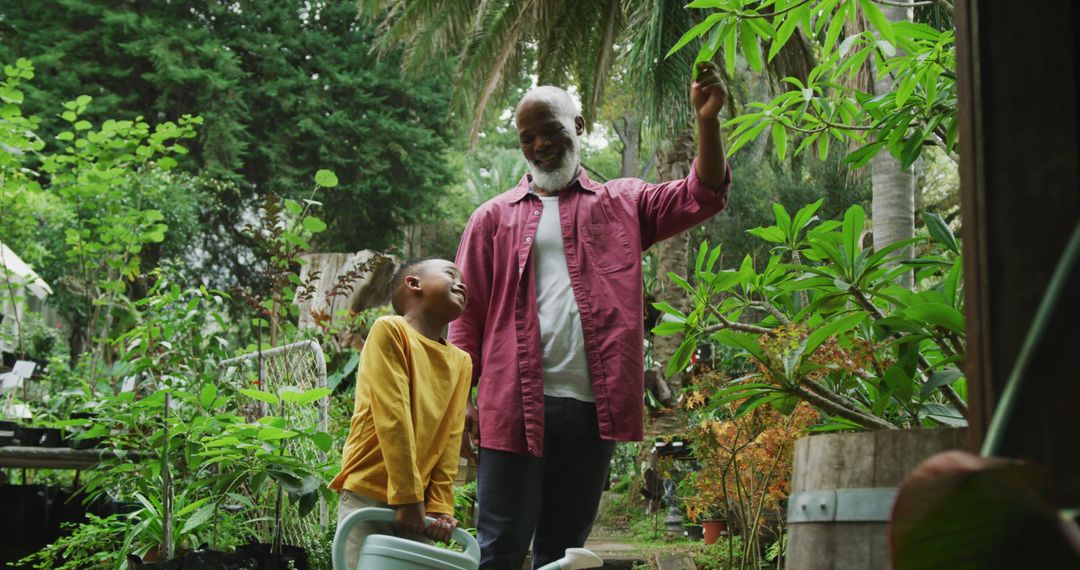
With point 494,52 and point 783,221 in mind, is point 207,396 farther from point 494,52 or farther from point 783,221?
point 494,52

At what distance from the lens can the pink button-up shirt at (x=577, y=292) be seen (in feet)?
8.38

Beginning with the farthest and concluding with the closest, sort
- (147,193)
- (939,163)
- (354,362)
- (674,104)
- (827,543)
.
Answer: (939,163)
(674,104)
(354,362)
(147,193)
(827,543)

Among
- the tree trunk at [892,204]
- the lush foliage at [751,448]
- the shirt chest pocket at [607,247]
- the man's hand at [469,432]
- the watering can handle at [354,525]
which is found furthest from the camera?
the tree trunk at [892,204]

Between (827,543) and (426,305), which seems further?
(426,305)

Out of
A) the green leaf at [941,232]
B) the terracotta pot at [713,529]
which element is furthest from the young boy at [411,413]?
the terracotta pot at [713,529]

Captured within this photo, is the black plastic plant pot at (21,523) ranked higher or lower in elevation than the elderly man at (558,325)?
lower

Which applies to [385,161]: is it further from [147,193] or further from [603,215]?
[603,215]

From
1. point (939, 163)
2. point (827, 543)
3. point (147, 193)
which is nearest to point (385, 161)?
point (939, 163)

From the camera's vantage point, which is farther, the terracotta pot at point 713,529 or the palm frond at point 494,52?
the palm frond at point 494,52

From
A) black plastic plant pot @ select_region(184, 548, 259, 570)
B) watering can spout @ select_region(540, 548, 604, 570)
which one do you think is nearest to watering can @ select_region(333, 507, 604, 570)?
watering can spout @ select_region(540, 548, 604, 570)

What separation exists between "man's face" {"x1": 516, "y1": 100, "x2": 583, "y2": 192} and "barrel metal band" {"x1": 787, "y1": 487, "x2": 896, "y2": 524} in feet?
5.14

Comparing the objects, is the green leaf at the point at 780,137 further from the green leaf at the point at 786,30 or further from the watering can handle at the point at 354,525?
the watering can handle at the point at 354,525

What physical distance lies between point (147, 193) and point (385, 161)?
11888 millimetres

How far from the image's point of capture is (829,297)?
257 cm
